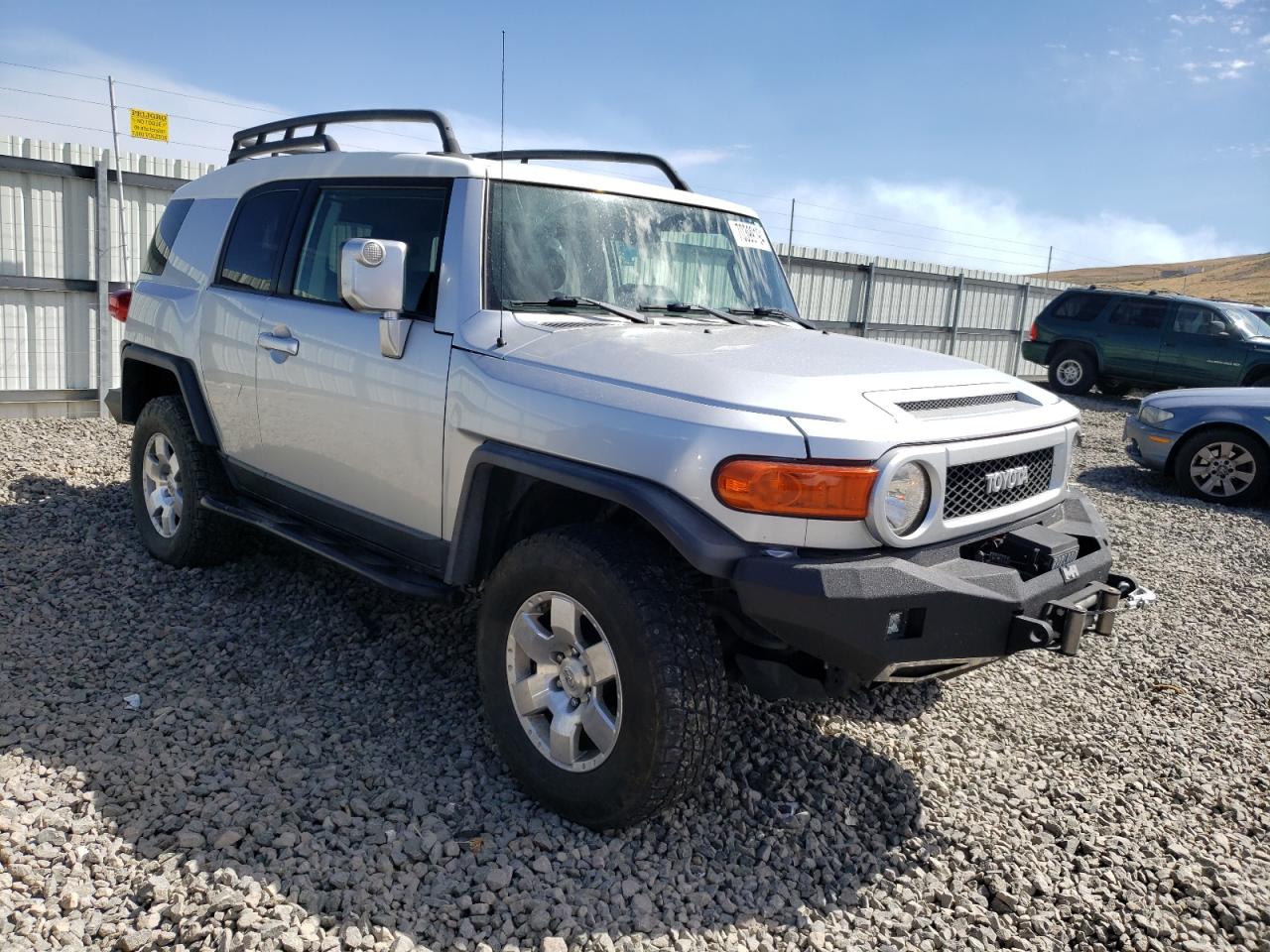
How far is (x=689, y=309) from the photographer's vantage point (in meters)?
3.81

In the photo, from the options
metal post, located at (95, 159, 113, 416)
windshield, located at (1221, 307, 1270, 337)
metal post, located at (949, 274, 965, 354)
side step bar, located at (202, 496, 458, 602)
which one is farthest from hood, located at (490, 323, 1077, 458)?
metal post, located at (949, 274, 965, 354)

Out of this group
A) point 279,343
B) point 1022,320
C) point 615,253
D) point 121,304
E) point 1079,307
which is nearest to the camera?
point 615,253

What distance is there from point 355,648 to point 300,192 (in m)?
2.07

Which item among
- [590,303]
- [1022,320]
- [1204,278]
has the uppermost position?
[1204,278]

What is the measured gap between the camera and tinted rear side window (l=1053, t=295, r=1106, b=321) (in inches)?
635

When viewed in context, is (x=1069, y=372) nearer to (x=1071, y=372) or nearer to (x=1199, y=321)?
(x=1071, y=372)

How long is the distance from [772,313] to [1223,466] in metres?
6.38

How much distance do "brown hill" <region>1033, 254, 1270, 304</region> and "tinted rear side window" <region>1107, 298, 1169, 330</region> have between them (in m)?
51.0

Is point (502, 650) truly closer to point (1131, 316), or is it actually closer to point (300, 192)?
point (300, 192)

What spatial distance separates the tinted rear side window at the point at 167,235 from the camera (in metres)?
5.23

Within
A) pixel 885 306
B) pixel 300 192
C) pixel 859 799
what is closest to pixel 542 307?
pixel 300 192

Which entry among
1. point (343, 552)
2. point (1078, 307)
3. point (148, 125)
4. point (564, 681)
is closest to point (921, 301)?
point (1078, 307)

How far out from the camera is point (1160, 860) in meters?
3.10

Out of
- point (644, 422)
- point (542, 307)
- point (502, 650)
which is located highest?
point (542, 307)
